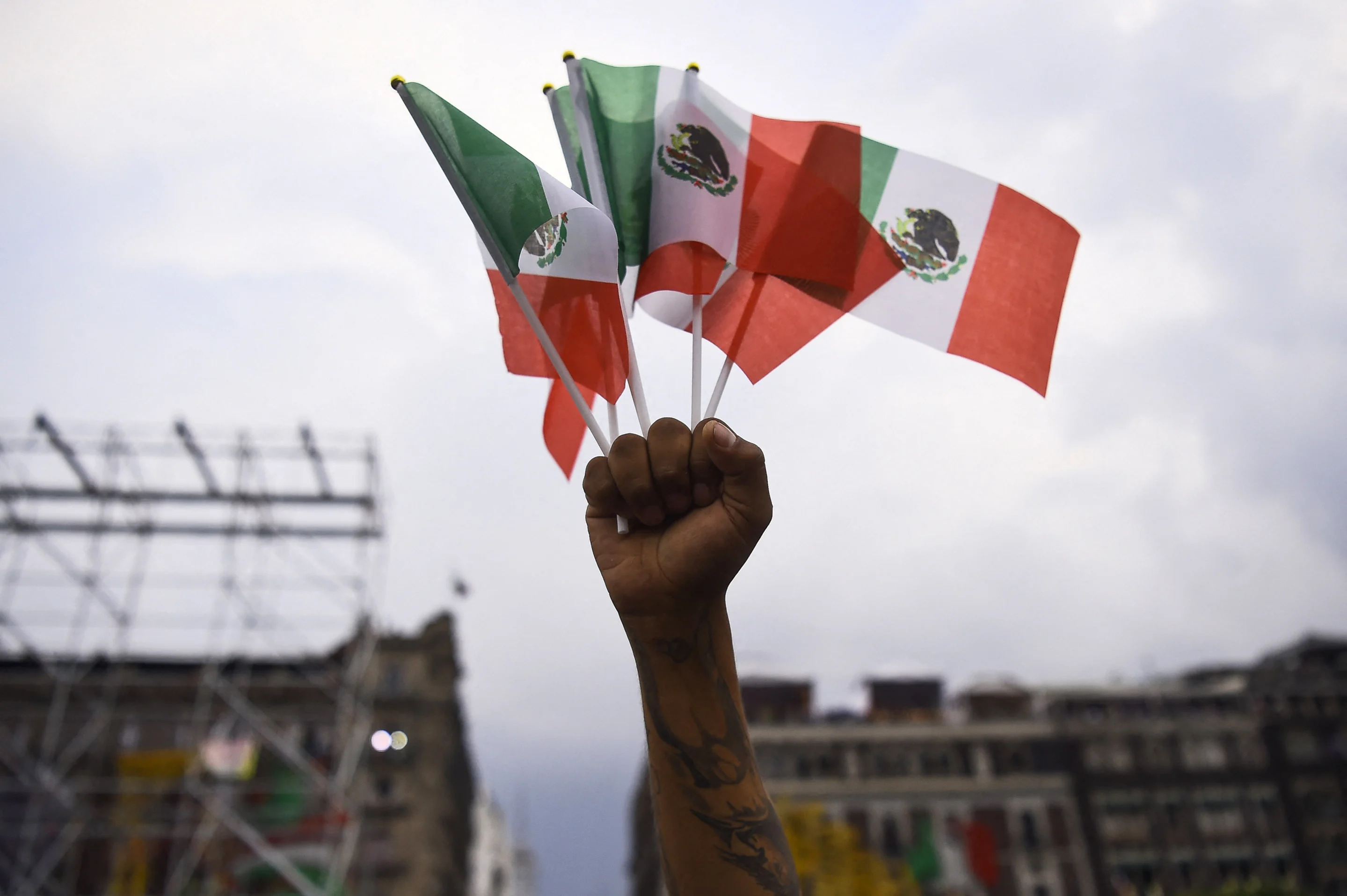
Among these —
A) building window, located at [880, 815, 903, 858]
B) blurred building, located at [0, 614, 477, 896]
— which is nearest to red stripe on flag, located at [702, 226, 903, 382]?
blurred building, located at [0, 614, 477, 896]

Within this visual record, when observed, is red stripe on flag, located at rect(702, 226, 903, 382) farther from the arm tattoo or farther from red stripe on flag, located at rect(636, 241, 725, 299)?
the arm tattoo

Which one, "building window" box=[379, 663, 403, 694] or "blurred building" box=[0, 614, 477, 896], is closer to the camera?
"blurred building" box=[0, 614, 477, 896]

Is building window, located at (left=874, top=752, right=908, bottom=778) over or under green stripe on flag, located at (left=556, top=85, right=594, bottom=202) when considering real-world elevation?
under

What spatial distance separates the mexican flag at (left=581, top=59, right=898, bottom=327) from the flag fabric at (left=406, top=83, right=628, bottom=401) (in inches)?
12.4

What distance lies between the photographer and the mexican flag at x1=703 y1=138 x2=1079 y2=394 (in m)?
4.11

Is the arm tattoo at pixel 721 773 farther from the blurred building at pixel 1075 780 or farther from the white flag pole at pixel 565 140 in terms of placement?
the blurred building at pixel 1075 780

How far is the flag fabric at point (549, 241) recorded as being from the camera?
3.46m

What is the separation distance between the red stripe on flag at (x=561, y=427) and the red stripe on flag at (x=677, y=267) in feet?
2.27

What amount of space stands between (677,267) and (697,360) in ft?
1.92

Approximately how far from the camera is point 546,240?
11.9 feet

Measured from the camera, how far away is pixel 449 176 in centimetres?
345

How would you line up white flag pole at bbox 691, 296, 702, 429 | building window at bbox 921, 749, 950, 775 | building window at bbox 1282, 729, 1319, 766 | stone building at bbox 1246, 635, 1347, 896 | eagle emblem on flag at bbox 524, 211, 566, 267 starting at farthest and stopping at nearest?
building window at bbox 1282, 729, 1319, 766, stone building at bbox 1246, 635, 1347, 896, building window at bbox 921, 749, 950, 775, eagle emblem on flag at bbox 524, 211, 566, 267, white flag pole at bbox 691, 296, 702, 429

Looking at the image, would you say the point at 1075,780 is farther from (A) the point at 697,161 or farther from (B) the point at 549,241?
(B) the point at 549,241

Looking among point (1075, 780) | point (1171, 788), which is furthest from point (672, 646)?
point (1171, 788)
